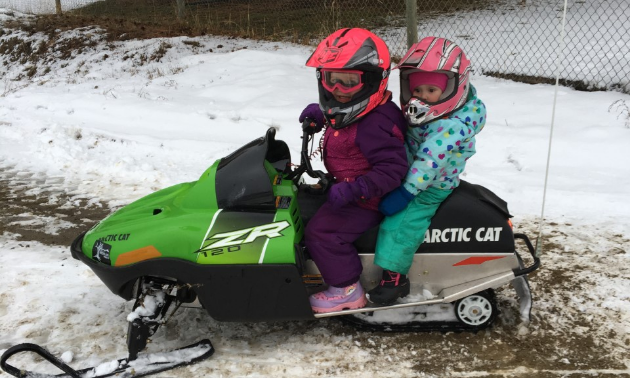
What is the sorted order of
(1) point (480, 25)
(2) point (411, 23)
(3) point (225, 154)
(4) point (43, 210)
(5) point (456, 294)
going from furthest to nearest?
1. (1) point (480, 25)
2. (2) point (411, 23)
3. (3) point (225, 154)
4. (4) point (43, 210)
5. (5) point (456, 294)

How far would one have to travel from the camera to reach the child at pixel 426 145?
2.84m

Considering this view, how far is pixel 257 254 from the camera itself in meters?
2.87

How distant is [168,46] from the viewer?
1027 cm

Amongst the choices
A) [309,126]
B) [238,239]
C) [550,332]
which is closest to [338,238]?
[238,239]

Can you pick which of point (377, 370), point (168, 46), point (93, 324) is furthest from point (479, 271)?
point (168, 46)

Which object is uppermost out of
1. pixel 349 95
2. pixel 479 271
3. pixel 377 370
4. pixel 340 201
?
pixel 349 95

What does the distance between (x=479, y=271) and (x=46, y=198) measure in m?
3.93

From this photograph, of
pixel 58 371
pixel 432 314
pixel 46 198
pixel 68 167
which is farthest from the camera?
pixel 68 167

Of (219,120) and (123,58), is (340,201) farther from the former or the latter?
(123,58)

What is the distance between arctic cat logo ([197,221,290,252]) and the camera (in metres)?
2.88

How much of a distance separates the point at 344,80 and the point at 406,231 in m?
0.85

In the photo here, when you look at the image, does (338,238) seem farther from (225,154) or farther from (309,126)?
(225,154)

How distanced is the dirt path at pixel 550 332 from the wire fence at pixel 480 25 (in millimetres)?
4126

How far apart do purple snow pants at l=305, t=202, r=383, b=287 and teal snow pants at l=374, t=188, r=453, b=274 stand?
11cm
